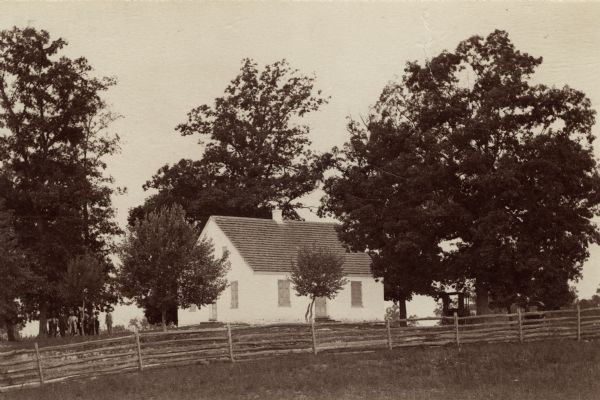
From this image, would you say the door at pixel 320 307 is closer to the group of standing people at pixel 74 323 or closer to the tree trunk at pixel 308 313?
the tree trunk at pixel 308 313

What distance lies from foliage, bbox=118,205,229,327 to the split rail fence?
15.6 ft

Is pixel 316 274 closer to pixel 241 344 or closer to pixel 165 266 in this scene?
pixel 165 266

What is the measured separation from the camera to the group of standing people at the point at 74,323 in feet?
157

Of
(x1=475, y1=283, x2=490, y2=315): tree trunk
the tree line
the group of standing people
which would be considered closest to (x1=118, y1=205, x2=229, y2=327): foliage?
the tree line

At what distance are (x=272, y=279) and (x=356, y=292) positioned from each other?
5.44m

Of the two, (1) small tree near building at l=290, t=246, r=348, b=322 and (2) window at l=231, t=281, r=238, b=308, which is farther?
(2) window at l=231, t=281, r=238, b=308

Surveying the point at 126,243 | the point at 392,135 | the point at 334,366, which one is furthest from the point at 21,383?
the point at 392,135

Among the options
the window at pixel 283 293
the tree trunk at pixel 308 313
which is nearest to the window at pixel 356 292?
the tree trunk at pixel 308 313

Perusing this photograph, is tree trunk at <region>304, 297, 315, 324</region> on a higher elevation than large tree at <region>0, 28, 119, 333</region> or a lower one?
lower

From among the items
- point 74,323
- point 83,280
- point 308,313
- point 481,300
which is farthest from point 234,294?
point 481,300

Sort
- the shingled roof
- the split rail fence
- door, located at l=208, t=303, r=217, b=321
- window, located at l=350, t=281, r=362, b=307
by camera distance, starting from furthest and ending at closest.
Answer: window, located at l=350, t=281, r=362, b=307
door, located at l=208, t=303, r=217, b=321
the shingled roof
the split rail fence

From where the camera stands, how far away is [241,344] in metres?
26.1

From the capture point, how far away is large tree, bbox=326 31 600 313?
115ft

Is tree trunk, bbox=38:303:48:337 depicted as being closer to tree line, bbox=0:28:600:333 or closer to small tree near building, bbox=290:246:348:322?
tree line, bbox=0:28:600:333
